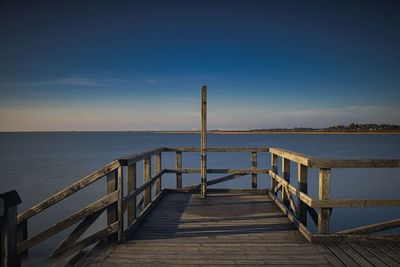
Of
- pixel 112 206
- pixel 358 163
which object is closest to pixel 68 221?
pixel 112 206

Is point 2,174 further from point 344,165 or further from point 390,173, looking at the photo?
point 390,173

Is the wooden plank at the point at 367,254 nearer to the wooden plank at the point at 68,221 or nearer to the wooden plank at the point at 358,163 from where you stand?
the wooden plank at the point at 358,163

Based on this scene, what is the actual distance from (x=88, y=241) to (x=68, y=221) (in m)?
0.35

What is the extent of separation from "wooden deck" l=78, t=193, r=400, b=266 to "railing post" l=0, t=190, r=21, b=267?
Result: 882mm

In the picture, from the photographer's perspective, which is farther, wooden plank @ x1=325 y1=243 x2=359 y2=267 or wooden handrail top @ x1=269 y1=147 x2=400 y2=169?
wooden handrail top @ x1=269 y1=147 x2=400 y2=169

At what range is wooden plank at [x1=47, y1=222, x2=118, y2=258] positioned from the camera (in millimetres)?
3072

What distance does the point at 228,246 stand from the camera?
3.48 m

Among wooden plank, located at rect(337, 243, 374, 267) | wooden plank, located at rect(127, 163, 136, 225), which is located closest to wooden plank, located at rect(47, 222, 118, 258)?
wooden plank, located at rect(127, 163, 136, 225)

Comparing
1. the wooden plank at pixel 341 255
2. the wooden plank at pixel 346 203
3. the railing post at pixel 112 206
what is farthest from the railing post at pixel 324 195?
the railing post at pixel 112 206

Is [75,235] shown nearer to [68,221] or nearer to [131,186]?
[68,221]

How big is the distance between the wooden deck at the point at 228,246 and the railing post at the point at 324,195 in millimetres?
210

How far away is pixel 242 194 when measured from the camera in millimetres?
6344

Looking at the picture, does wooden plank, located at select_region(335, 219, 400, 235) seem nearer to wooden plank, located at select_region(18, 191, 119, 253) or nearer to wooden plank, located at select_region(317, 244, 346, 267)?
wooden plank, located at select_region(317, 244, 346, 267)

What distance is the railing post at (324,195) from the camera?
3.44 meters
